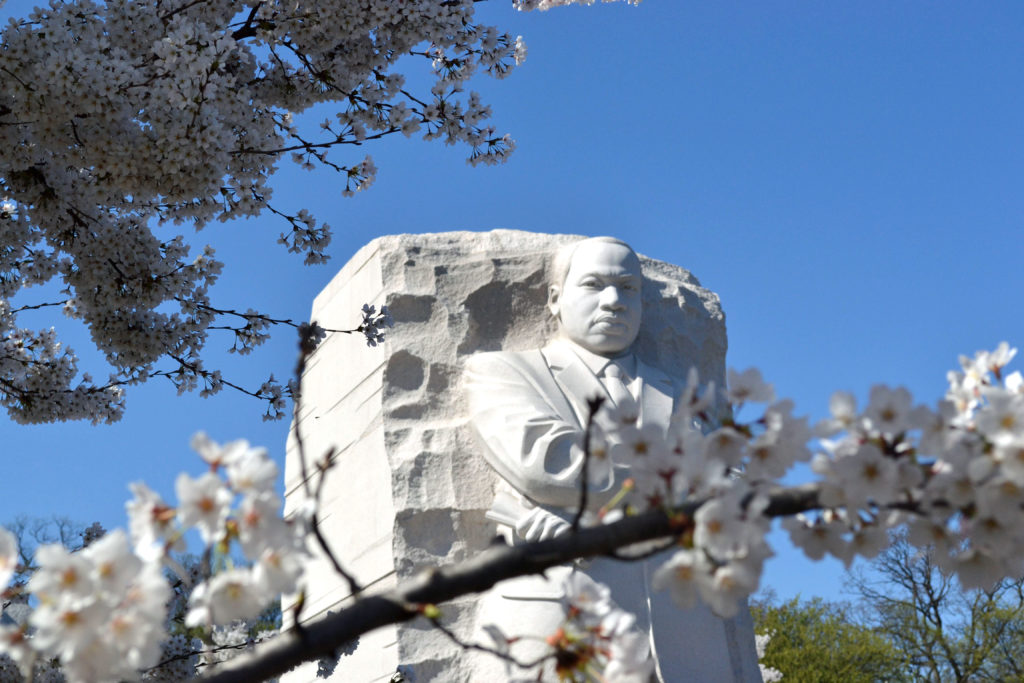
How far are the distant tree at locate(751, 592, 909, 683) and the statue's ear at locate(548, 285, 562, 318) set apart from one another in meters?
10.3

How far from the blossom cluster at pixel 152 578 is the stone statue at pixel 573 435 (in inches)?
93.8

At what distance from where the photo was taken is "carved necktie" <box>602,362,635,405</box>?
4238 millimetres

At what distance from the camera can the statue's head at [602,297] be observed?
4438 millimetres

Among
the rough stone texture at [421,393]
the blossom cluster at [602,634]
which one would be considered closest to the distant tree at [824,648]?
the rough stone texture at [421,393]

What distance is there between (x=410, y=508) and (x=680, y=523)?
314cm

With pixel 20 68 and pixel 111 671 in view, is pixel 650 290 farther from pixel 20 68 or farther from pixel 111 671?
pixel 111 671

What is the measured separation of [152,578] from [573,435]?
9.58 ft

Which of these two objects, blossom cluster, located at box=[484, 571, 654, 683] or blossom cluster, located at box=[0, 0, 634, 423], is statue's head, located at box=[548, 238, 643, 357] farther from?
blossom cluster, located at box=[484, 571, 654, 683]

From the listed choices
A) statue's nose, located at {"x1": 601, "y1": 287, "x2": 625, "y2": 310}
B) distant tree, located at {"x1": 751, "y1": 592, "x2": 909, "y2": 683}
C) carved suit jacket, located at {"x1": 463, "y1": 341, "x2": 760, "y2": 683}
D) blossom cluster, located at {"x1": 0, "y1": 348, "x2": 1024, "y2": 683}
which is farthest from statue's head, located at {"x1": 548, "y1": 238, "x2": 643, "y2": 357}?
distant tree, located at {"x1": 751, "y1": 592, "x2": 909, "y2": 683}

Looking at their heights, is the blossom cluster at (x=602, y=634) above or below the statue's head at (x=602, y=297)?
below

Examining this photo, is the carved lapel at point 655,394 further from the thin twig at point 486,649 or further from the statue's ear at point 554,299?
the thin twig at point 486,649

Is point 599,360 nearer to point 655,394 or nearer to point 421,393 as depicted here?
point 655,394

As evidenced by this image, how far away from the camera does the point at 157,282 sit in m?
3.91

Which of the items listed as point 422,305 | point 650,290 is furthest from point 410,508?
point 650,290
